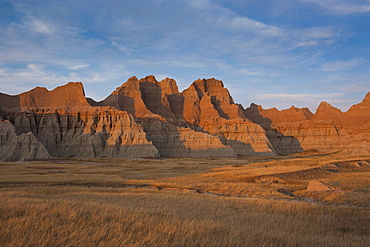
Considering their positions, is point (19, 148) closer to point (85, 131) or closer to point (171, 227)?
point (85, 131)

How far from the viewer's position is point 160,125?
117250mm

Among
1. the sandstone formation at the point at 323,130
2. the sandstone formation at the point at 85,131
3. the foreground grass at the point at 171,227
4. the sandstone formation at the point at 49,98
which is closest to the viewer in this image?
the foreground grass at the point at 171,227

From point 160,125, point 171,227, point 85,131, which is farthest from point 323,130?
point 171,227

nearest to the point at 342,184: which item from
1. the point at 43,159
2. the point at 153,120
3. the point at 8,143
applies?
the point at 43,159

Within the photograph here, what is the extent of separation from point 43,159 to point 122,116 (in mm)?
35116

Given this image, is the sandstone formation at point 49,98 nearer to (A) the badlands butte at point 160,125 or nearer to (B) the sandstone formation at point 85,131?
(A) the badlands butte at point 160,125

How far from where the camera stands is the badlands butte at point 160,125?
92812 mm

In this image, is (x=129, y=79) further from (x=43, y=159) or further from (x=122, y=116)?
(x=43, y=159)

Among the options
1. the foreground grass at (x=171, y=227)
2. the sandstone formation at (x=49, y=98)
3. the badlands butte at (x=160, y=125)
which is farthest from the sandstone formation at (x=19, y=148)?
the foreground grass at (x=171, y=227)

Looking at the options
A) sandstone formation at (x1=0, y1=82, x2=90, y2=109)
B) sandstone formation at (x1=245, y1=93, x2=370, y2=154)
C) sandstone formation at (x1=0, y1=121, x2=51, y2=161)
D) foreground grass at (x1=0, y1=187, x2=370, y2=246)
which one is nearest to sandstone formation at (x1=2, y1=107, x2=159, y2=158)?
sandstone formation at (x1=0, y1=82, x2=90, y2=109)

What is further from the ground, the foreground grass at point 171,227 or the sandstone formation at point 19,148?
the foreground grass at point 171,227

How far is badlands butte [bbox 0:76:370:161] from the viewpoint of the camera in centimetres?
9281

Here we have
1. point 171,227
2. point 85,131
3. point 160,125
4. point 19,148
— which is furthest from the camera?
point 160,125

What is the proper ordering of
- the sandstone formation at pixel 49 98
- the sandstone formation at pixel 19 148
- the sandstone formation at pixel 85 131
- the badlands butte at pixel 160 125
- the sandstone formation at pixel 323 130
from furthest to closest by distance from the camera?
the sandstone formation at pixel 323 130 → the sandstone formation at pixel 49 98 → the badlands butte at pixel 160 125 → the sandstone formation at pixel 85 131 → the sandstone formation at pixel 19 148
